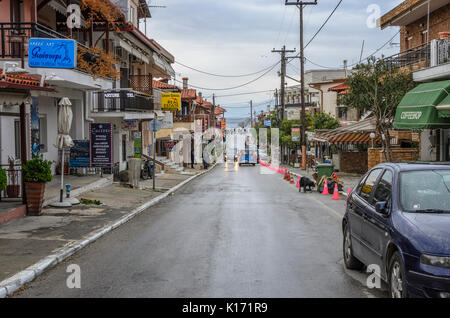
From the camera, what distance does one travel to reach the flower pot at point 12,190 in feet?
50.0

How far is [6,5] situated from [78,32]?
7633 mm

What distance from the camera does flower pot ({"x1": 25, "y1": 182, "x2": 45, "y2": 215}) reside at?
1398 cm

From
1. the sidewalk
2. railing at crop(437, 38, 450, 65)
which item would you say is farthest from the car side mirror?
railing at crop(437, 38, 450, 65)

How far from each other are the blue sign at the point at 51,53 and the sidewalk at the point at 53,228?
12.9 feet

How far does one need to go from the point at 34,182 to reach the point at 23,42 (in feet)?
12.0

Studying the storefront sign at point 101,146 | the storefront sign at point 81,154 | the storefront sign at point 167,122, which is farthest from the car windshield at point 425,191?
the storefront sign at point 167,122

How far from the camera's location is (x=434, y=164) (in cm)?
719

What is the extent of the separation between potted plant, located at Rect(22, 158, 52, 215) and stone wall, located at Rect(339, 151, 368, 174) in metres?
26.2

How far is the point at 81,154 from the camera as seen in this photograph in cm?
2080

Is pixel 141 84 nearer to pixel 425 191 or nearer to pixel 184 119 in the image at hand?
pixel 184 119

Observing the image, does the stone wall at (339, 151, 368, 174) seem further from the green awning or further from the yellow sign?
the green awning

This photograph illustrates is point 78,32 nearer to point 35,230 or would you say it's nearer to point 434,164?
point 35,230

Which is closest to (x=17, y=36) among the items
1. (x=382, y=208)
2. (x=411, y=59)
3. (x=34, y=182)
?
(x=34, y=182)
